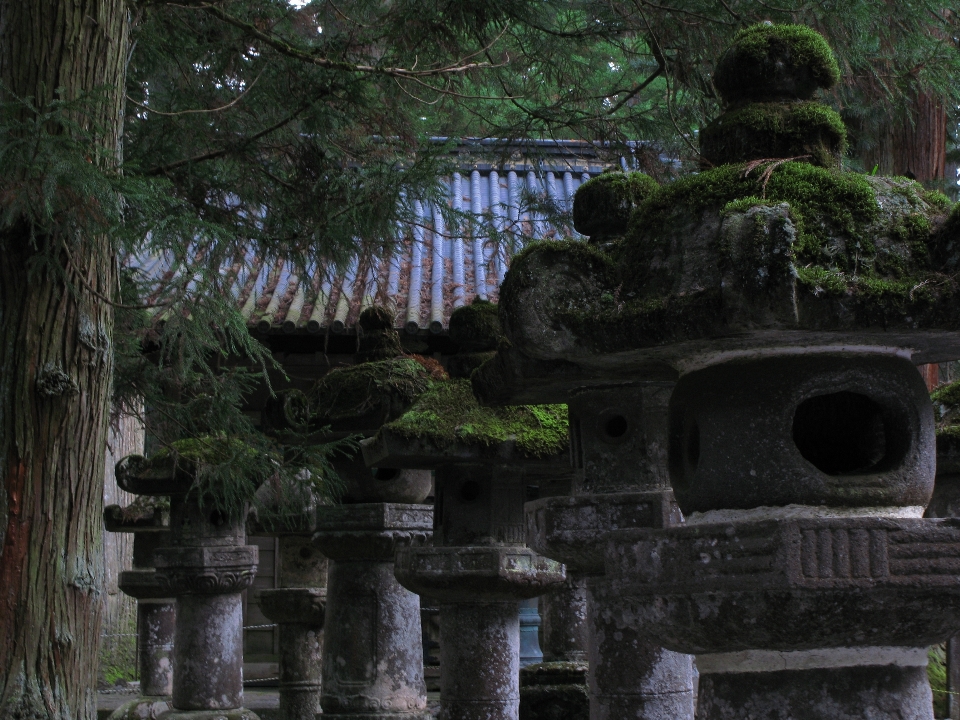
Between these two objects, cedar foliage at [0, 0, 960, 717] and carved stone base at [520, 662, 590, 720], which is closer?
cedar foliage at [0, 0, 960, 717]

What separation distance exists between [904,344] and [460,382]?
2728mm

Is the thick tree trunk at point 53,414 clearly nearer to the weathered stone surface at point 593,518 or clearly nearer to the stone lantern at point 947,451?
the weathered stone surface at point 593,518

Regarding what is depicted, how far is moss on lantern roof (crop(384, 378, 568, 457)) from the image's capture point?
195 inches

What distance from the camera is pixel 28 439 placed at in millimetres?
3951

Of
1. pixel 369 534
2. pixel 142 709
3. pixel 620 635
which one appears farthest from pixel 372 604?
pixel 142 709

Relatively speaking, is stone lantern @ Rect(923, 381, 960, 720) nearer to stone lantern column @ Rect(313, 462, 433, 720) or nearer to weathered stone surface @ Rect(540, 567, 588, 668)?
stone lantern column @ Rect(313, 462, 433, 720)

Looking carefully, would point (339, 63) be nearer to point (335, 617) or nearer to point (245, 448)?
point (245, 448)

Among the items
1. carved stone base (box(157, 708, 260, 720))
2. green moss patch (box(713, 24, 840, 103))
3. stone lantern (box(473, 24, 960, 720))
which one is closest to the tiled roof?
carved stone base (box(157, 708, 260, 720))

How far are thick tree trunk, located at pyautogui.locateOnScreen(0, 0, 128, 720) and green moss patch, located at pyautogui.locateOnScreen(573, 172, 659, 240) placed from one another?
5.65 feet

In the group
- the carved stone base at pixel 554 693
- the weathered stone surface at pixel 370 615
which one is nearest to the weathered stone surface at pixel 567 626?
the carved stone base at pixel 554 693

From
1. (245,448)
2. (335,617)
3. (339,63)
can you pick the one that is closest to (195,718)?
(335,617)

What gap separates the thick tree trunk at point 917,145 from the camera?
27.9 feet

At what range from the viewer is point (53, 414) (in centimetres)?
399

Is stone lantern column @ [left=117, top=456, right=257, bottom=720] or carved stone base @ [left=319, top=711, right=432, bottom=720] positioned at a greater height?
stone lantern column @ [left=117, top=456, right=257, bottom=720]
